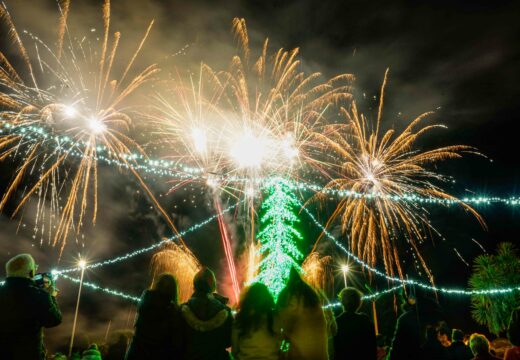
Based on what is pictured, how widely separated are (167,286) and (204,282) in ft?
1.41

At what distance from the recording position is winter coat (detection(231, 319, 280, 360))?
13.2 ft

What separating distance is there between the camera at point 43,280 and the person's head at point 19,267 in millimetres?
331

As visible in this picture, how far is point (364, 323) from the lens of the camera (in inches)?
203

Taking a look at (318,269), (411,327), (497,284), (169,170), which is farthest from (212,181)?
(497,284)

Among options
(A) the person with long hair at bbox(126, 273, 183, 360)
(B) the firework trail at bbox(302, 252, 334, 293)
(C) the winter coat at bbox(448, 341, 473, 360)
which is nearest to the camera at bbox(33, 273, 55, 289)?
(A) the person with long hair at bbox(126, 273, 183, 360)

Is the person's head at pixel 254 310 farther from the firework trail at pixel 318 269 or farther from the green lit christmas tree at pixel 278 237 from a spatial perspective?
the firework trail at pixel 318 269

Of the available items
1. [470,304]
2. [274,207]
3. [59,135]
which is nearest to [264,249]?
[274,207]

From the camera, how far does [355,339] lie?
199 inches

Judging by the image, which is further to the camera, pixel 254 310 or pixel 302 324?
pixel 254 310

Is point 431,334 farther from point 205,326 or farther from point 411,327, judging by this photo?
point 205,326

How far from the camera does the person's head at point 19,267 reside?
4539 millimetres

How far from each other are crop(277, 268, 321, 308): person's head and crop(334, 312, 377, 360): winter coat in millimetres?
1272

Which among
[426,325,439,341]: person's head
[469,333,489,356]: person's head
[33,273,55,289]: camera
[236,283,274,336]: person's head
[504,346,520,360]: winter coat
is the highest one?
[33,273,55,289]: camera

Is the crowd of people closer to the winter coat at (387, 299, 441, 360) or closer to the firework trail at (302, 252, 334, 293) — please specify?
the winter coat at (387, 299, 441, 360)
